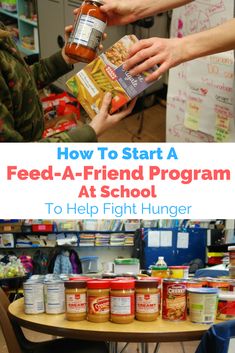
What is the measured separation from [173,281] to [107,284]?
0.19m

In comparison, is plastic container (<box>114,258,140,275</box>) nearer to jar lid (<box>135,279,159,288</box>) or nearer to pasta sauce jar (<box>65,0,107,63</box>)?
jar lid (<box>135,279,159,288</box>)

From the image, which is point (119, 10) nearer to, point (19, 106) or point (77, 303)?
point (19, 106)

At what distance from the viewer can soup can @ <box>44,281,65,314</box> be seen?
158 cm

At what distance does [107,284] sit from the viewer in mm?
1464

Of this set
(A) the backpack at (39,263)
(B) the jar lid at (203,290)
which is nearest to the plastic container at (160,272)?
(B) the jar lid at (203,290)

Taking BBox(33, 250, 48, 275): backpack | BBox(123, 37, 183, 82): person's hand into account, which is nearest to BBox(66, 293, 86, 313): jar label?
BBox(123, 37, 183, 82): person's hand

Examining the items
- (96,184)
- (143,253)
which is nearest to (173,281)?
(96,184)

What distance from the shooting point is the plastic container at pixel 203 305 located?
1438 mm

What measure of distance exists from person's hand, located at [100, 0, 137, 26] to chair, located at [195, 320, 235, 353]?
794 mm

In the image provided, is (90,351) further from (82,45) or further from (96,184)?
(82,45)

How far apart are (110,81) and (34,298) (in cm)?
74

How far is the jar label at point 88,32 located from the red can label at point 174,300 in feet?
2.27

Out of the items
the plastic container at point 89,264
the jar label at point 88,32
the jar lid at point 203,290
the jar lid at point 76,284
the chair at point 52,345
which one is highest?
the jar label at point 88,32

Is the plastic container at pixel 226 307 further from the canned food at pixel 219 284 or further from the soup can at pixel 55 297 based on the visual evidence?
the soup can at pixel 55 297
